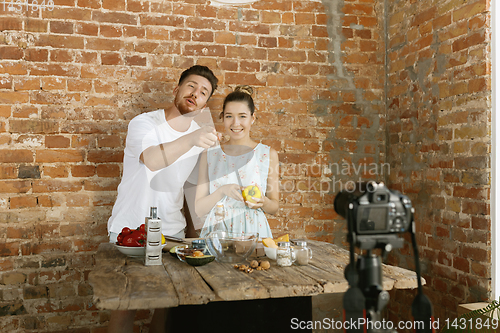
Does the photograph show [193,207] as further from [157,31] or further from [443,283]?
[443,283]

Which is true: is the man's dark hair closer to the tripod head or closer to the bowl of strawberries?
the bowl of strawberries

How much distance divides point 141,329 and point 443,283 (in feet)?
6.11

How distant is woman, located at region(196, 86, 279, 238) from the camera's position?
8.01ft

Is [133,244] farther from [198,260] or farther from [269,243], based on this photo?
[269,243]

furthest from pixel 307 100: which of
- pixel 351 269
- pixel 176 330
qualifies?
pixel 351 269

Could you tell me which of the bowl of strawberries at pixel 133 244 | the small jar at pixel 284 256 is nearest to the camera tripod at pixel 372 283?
the small jar at pixel 284 256

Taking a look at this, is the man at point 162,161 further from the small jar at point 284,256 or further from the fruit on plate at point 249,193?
the small jar at point 284,256

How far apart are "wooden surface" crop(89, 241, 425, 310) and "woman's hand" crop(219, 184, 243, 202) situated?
2.47 ft

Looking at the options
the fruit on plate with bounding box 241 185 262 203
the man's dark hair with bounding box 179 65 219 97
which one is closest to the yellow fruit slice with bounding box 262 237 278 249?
the fruit on plate with bounding box 241 185 262 203

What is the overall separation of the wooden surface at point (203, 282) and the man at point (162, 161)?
751 millimetres

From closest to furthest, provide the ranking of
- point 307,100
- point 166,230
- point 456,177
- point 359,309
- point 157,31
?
point 359,309, point 456,177, point 166,230, point 157,31, point 307,100

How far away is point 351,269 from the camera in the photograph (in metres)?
0.91

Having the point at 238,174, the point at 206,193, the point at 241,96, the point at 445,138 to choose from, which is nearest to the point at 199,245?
the point at 206,193

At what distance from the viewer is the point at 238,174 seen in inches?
102
